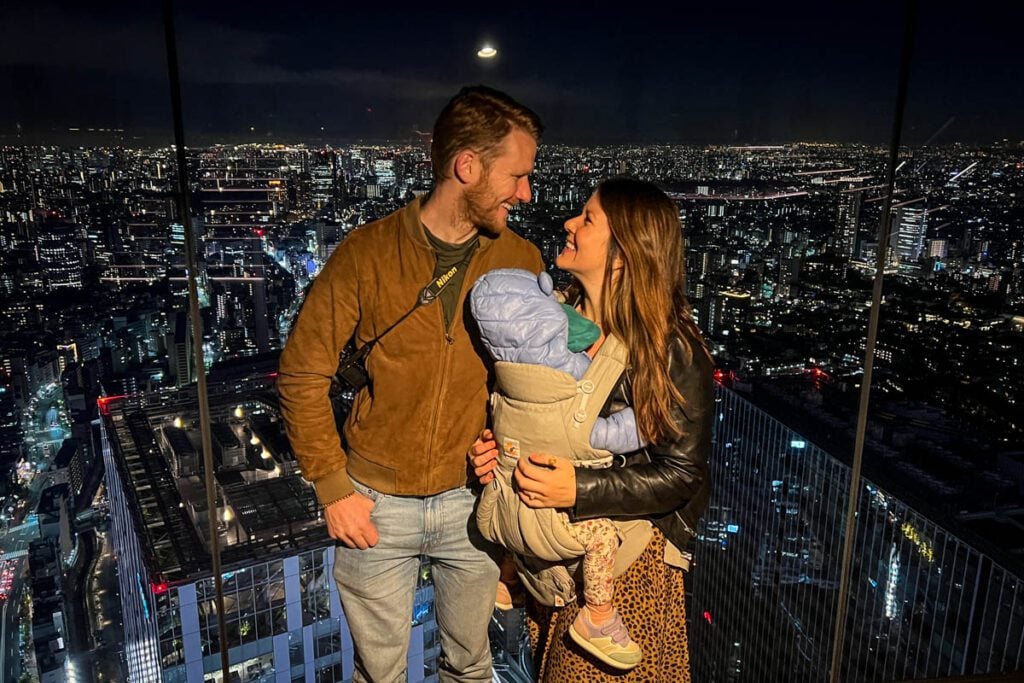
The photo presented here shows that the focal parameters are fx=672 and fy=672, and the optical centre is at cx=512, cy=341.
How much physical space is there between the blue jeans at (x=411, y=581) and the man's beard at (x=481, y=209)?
591mm

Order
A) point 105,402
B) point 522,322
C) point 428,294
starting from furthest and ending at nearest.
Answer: point 105,402, point 428,294, point 522,322

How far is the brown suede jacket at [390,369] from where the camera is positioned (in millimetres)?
1327

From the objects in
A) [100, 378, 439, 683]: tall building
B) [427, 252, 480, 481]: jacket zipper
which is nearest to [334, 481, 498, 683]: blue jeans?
[100, 378, 439, 683]: tall building

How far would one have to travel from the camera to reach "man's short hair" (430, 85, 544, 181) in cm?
126

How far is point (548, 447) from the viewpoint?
1.22 m

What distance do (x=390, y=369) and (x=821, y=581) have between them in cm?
930

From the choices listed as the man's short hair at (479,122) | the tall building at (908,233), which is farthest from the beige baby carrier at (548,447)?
the tall building at (908,233)

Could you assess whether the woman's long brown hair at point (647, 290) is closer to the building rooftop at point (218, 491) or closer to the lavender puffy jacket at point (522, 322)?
the lavender puffy jacket at point (522, 322)

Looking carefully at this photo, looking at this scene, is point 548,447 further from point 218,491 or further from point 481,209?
point 218,491

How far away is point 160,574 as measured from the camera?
2410 mm

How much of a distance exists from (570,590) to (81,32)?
183 cm

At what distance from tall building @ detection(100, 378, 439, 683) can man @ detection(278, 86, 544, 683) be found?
0.20 meters

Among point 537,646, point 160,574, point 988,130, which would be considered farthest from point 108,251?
point 988,130

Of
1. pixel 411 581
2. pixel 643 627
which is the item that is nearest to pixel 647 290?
pixel 643 627
